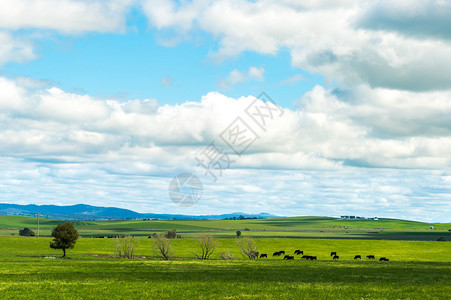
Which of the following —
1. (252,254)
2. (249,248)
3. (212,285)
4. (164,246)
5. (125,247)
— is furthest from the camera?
(125,247)

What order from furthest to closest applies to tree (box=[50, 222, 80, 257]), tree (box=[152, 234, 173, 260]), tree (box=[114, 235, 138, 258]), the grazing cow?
tree (box=[114, 235, 138, 258]) < tree (box=[50, 222, 80, 257]) < the grazing cow < tree (box=[152, 234, 173, 260])

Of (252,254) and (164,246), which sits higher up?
(164,246)

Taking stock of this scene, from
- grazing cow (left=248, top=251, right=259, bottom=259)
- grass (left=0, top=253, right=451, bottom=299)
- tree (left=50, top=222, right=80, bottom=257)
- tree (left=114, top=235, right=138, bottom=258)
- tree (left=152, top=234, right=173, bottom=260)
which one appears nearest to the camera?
grass (left=0, top=253, right=451, bottom=299)

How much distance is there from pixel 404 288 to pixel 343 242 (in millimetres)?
109176

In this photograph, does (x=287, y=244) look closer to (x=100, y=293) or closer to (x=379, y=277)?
(x=379, y=277)

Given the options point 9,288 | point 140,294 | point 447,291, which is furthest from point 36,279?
point 447,291

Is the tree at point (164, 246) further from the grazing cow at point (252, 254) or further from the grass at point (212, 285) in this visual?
the grass at point (212, 285)

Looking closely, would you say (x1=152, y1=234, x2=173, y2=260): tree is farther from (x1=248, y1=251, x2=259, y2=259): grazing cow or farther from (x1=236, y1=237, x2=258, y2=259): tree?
(x1=248, y1=251, x2=259, y2=259): grazing cow

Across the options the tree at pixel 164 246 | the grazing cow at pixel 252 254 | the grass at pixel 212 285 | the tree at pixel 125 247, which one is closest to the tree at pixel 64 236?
the tree at pixel 125 247

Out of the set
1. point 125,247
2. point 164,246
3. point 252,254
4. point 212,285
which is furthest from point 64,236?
point 212,285

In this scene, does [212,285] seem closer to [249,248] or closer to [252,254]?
[252,254]

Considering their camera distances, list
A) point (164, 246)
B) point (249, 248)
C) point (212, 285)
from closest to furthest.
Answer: point (212, 285), point (164, 246), point (249, 248)

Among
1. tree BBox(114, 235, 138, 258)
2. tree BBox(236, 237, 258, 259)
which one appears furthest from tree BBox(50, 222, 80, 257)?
tree BBox(236, 237, 258, 259)

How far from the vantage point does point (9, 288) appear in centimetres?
4156
